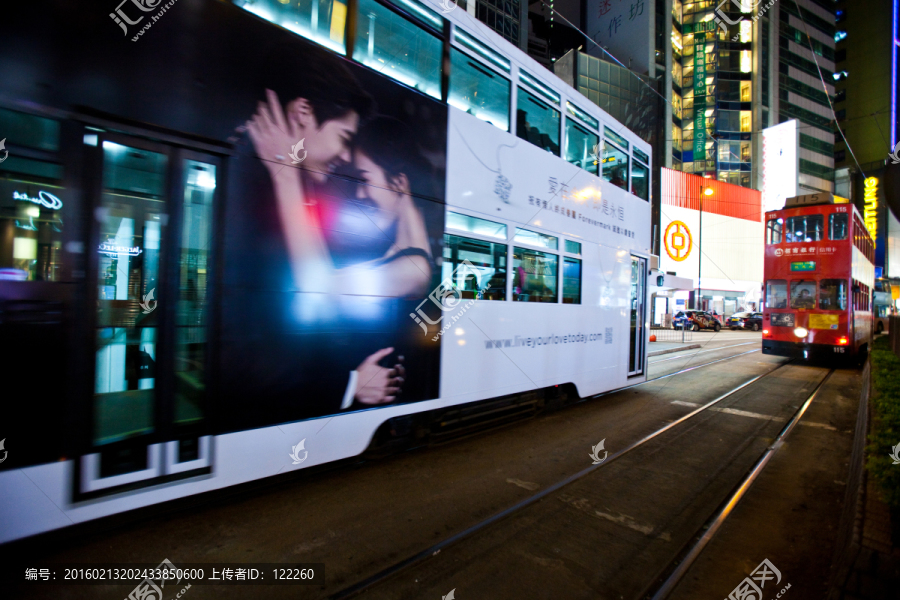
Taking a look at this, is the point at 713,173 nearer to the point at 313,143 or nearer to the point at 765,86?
the point at 765,86

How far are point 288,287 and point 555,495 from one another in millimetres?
2957

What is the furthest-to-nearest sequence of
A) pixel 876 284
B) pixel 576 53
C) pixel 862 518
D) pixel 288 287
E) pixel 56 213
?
pixel 576 53 → pixel 876 284 → pixel 288 287 → pixel 862 518 → pixel 56 213

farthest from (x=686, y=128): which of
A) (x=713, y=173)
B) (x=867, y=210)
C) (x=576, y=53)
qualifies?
(x=576, y=53)

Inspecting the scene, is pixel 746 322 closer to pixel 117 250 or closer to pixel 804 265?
pixel 804 265

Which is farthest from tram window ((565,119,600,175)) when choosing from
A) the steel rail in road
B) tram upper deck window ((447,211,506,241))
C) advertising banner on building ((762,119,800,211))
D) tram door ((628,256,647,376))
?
advertising banner on building ((762,119,800,211))

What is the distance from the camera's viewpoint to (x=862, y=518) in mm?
2668

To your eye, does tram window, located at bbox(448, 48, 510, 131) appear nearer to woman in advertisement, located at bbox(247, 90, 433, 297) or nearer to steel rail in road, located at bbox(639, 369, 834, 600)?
woman in advertisement, located at bbox(247, 90, 433, 297)

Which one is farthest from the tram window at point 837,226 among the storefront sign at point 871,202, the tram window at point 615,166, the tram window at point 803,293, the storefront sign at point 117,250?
the storefront sign at point 871,202

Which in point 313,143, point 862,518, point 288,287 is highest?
point 313,143

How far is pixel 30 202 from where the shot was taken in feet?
7.84

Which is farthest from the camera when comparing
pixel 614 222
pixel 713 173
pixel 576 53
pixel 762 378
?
pixel 713 173

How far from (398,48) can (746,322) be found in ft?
122

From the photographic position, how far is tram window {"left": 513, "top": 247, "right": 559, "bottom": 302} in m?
5.18
